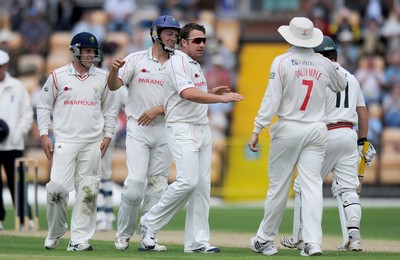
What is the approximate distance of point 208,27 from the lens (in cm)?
3256

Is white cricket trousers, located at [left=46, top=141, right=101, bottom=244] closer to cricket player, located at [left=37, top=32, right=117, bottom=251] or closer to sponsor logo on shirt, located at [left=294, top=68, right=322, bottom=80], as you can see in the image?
cricket player, located at [left=37, top=32, right=117, bottom=251]

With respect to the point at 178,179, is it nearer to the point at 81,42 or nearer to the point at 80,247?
the point at 80,247

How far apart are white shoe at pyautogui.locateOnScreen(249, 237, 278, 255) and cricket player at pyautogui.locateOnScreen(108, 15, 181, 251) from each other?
1432 millimetres

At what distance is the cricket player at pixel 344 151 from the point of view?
16.0m

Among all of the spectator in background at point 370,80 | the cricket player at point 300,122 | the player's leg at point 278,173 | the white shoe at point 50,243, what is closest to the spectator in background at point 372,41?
the spectator in background at point 370,80

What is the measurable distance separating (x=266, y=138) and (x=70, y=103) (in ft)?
40.8

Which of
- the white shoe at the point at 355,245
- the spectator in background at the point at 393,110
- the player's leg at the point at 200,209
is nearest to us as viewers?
the player's leg at the point at 200,209

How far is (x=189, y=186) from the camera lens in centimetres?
1492

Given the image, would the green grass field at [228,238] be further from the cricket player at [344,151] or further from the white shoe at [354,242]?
the cricket player at [344,151]

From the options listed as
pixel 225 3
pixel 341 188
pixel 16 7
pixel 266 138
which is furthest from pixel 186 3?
pixel 341 188

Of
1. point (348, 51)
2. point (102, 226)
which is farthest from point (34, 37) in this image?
point (102, 226)

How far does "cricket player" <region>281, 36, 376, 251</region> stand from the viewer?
16.0 metres

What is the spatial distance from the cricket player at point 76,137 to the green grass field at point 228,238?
390mm

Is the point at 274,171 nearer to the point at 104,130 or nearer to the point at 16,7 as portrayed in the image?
the point at 104,130
